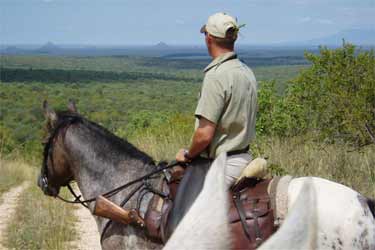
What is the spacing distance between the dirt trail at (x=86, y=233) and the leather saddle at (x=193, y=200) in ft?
14.3

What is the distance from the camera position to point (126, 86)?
8875 centimetres

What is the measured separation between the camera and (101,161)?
523cm

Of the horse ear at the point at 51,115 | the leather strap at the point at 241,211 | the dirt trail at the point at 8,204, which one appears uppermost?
the horse ear at the point at 51,115

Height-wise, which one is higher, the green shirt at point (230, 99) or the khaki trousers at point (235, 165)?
the green shirt at point (230, 99)

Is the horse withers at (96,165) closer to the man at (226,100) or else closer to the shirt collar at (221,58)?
the man at (226,100)

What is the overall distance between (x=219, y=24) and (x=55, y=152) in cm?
227

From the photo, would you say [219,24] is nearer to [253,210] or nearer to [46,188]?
[253,210]

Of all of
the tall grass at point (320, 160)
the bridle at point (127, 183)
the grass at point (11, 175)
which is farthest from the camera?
the grass at point (11, 175)

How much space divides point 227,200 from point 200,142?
11.3ft

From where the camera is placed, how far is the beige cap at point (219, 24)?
13.5 ft

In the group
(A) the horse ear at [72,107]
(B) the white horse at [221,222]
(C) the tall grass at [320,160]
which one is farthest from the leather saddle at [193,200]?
(C) the tall grass at [320,160]

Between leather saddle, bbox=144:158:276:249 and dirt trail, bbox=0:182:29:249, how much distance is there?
4763mm

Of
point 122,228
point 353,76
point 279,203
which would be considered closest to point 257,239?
point 279,203

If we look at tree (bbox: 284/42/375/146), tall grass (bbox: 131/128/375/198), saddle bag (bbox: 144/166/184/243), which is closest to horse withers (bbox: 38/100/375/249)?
saddle bag (bbox: 144/166/184/243)
